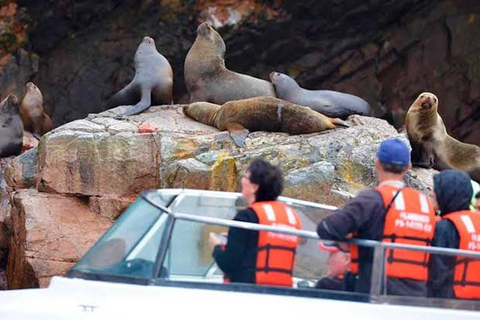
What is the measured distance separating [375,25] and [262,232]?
12874mm

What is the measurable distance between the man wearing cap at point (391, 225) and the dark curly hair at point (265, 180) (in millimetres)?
333

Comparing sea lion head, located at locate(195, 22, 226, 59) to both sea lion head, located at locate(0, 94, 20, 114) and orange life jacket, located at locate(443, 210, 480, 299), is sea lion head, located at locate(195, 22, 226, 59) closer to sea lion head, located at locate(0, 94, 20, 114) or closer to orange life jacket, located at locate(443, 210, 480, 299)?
sea lion head, located at locate(0, 94, 20, 114)

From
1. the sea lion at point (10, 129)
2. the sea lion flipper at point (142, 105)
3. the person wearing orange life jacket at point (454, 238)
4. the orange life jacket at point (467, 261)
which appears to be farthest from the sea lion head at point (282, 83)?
the orange life jacket at point (467, 261)

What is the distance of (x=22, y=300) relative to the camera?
4.60m

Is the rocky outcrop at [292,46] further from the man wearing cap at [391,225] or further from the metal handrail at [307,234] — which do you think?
the metal handrail at [307,234]

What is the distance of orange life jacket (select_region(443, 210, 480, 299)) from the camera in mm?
4598

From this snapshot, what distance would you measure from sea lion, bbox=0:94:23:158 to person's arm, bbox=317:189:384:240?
30.2 feet

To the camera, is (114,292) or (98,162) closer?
(114,292)

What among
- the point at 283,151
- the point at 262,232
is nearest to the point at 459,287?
the point at 262,232

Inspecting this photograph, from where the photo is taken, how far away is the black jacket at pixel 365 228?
447cm

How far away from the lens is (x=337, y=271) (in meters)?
4.55

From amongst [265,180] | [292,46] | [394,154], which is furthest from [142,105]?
[394,154]

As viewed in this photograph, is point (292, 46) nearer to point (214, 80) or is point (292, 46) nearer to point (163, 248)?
point (214, 80)

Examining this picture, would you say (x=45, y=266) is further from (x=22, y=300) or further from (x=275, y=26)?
(x=275, y=26)
